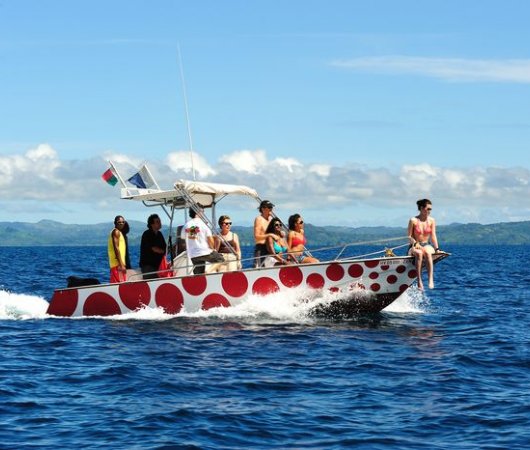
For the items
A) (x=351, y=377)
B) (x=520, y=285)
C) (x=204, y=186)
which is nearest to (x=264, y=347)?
(x=351, y=377)

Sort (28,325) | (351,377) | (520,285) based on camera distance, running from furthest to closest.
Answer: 1. (520,285)
2. (28,325)
3. (351,377)

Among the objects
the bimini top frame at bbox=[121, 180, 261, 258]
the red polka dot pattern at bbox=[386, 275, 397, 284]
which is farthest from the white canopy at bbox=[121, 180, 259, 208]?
the red polka dot pattern at bbox=[386, 275, 397, 284]

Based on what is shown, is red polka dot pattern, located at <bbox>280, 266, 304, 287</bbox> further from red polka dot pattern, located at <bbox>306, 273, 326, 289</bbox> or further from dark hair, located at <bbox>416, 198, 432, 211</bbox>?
dark hair, located at <bbox>416, 198, 432, 211</bbox>

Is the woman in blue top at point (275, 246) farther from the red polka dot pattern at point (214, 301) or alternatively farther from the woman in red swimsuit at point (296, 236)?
the red polka dot pattern at point (214, 301)

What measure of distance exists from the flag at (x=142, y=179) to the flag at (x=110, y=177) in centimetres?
43

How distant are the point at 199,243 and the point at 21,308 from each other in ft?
19.3

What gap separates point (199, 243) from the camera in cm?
1833

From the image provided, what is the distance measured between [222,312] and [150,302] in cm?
157

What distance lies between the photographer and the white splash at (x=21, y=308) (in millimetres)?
20516

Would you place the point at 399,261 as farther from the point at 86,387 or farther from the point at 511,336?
the point at 86,387

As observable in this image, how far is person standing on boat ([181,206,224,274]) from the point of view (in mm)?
18250

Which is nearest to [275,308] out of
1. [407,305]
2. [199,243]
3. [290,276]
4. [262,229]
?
[290,276]

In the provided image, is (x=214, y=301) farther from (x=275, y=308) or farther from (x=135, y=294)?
(x=135, y=294)

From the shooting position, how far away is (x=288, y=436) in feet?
30.8
